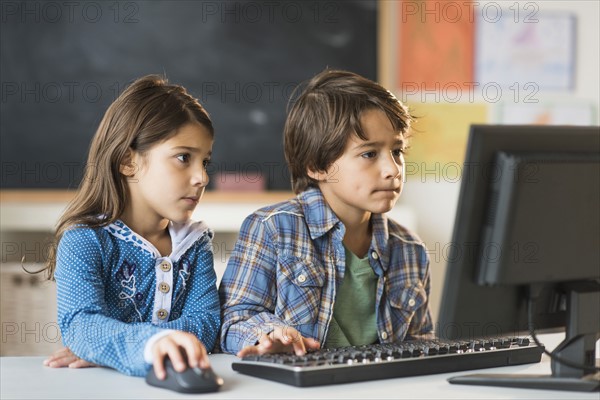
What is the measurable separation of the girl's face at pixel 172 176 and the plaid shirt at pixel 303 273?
0.56ft

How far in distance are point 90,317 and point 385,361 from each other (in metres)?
0.50

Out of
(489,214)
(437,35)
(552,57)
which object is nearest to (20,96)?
(437,35)

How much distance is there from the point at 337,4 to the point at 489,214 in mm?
2410

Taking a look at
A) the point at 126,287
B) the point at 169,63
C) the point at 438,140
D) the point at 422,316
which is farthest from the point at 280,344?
the point at 438,140

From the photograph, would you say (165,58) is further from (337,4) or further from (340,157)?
(340,157)

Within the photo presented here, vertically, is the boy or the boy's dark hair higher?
the boy's dark hair

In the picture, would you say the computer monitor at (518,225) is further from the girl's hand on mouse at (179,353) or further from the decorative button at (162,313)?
the decorative button at (162,313)

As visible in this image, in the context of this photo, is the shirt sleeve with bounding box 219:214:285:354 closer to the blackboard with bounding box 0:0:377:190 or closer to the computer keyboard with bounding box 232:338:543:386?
the computer keyboard with bounding box 232:338:543:386

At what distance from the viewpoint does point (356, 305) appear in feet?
5.92

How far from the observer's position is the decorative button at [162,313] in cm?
160

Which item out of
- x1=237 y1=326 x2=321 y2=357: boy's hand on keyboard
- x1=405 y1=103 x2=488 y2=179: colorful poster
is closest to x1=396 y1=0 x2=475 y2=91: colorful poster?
x1=405 y1=103 x2=488 y2=179: colorful poster

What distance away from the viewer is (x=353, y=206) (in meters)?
1.85

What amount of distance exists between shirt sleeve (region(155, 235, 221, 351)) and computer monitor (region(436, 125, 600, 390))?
1.85 feet

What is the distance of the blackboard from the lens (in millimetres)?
3287
